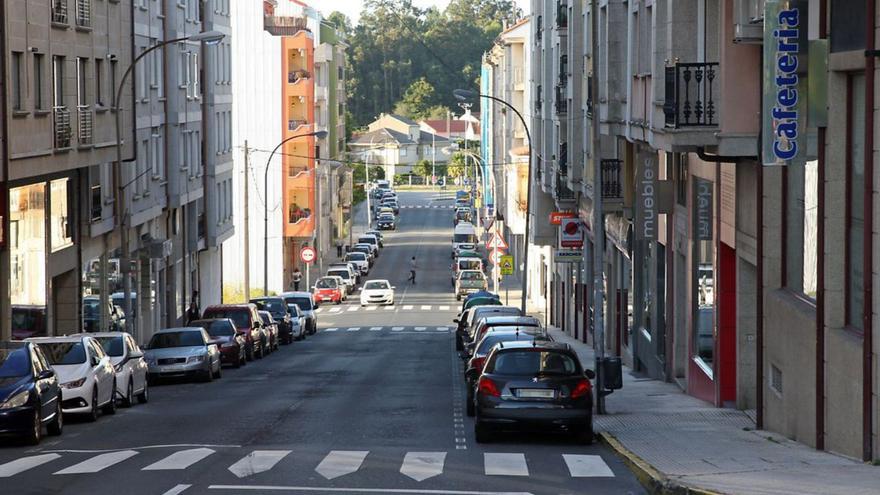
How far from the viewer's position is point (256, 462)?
57.0ft

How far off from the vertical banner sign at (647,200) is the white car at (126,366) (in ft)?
34.0

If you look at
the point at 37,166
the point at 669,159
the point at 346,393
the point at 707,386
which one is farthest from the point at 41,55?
the point at 707,386

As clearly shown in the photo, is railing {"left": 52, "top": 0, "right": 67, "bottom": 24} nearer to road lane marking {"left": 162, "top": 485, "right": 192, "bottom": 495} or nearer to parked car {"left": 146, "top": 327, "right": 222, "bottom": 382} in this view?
parked car {"left": 146, "top": 327, "right": 222, "bottom": 382}

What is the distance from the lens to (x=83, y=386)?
23.4m

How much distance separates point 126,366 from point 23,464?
31.2ft

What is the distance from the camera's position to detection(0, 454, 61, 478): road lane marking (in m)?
16.6

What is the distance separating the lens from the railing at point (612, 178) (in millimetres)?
35906

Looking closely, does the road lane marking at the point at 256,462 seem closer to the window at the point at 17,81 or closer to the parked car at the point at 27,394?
the parked car at the point at 27,394

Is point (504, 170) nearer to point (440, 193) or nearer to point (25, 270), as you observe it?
point (25, 270)

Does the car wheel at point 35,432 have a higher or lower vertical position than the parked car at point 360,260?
higher

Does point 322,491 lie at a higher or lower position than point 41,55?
lower

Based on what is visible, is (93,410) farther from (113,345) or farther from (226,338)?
(226,338)

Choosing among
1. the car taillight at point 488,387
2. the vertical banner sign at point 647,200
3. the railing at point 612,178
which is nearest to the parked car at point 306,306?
the railing at point 612,178

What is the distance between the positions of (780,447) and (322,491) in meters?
6.19
